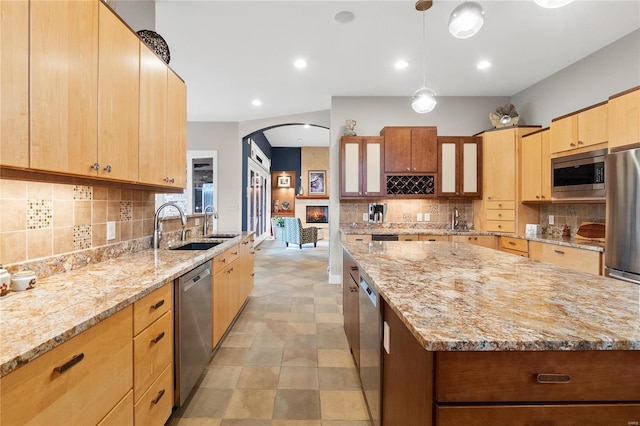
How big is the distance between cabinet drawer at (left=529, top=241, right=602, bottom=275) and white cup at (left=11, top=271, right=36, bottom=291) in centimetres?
408

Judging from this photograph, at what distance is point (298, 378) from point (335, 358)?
1.35 ft

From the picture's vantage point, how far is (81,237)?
67.0 inches

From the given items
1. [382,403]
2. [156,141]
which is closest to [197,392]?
[382,403]

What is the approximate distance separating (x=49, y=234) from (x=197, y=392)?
4.41 feet

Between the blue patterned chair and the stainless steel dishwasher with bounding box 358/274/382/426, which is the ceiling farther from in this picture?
the blue patterned chair

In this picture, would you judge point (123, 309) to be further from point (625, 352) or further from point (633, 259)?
point (633, 259)

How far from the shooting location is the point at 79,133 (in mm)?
1331

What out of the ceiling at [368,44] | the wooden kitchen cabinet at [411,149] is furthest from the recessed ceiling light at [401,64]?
the wooden kitchen cabinet at [411,149]

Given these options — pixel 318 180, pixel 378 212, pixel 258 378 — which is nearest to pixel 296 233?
pixel 318 180

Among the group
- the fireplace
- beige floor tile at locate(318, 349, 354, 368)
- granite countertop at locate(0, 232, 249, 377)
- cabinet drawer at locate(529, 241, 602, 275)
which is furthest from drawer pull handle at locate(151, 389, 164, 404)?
the fireplace

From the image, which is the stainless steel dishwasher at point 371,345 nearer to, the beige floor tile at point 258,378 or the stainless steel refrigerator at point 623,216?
the beige floor tile at point 258,378

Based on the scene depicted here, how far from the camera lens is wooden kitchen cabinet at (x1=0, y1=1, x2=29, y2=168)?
1003 mm

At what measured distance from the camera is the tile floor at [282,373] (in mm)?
1793

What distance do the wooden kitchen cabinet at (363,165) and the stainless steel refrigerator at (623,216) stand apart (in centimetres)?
249
